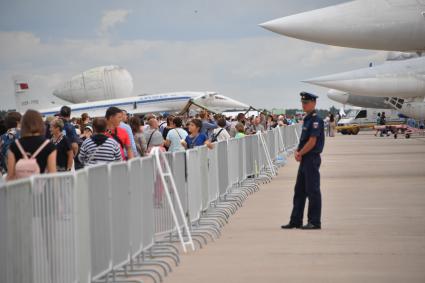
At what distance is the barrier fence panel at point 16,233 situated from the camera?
689 centimetres

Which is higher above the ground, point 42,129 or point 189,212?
point 42,129

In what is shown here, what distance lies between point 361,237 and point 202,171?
2667mm

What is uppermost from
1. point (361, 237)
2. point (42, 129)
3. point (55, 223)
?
point (42, 129)

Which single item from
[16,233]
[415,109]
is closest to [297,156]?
[16,233]

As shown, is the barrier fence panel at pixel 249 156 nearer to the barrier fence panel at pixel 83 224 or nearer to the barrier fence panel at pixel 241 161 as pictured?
the barrier fence panel at pixel 241 161

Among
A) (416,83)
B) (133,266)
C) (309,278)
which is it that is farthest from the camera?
(416,83)

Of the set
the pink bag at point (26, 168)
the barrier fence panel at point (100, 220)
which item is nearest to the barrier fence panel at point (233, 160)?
the pink bag at point (26, 168)

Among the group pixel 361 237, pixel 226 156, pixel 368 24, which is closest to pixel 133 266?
pixel 361 237

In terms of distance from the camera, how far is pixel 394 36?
95.2ft

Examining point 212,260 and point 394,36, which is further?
point 394,36

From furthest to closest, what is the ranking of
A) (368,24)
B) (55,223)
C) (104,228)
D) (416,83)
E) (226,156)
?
(416,83) < (368,24) < (226,156) < (104,228) < (55,223)

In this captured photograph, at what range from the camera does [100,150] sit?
11.9m

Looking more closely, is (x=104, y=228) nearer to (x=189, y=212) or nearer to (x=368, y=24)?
(x=189, y=212)

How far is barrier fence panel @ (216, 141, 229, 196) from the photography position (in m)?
16.8
